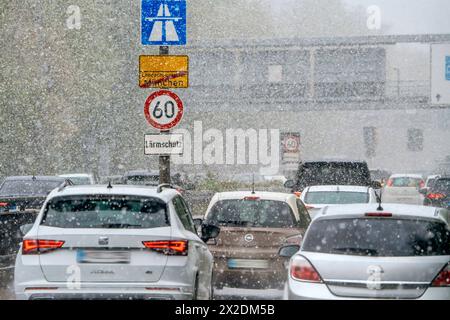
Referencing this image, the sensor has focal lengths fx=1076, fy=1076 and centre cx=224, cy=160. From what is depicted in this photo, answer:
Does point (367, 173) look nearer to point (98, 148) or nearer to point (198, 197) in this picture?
point (198, 197)

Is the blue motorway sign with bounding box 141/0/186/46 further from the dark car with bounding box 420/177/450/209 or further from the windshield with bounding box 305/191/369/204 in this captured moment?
the dark car with bounding box 420/177/450/209

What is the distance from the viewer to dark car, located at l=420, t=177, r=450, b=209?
83.1 feet

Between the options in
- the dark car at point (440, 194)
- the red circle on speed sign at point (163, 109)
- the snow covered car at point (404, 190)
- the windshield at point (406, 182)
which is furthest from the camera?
the windshield at point (406, 182)

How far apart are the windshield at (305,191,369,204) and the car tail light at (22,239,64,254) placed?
1066 cm

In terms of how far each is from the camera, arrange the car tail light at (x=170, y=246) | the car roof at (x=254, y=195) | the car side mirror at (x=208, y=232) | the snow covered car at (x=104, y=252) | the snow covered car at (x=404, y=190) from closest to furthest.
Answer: the snow covered car at (x=104, y=252) → the car tail light at (x=170, y=246) → the car side mirror at (x=208, y=232) → the car roof at (x=254, y=195) → the snow covered car at (x=404, y=190)

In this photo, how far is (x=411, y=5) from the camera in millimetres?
184750

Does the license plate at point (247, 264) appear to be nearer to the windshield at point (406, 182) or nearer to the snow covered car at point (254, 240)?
the snow covered car at point (254, 240)

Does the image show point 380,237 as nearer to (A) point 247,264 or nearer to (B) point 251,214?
(A) point 247,264

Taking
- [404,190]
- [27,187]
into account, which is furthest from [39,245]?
[404,190]

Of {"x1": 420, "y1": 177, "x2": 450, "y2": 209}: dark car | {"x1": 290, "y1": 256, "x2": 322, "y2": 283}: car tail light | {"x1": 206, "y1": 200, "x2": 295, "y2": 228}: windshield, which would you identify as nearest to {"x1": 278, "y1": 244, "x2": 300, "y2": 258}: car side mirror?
{"x1": 290, "y1": 256, "x2": 322, "y2": 283}: car tail light

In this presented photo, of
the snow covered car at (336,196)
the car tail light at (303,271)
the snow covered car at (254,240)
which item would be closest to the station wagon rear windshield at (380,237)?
the car tail light at (303,271)

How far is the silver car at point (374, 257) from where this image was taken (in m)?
8.55

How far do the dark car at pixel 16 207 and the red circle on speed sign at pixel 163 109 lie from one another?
7.55 feet

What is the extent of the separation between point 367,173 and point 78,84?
29200 millimetres
